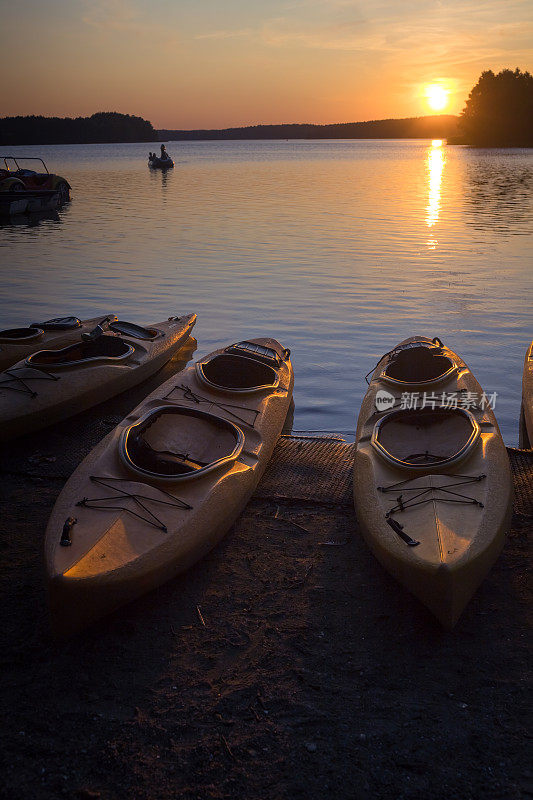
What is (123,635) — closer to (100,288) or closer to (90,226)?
(100,288)

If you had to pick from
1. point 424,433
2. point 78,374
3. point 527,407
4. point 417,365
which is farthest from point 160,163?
point 424,433

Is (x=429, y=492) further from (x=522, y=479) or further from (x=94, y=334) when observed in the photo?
(x=94, y=334)

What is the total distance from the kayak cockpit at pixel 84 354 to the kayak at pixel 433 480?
3.09m

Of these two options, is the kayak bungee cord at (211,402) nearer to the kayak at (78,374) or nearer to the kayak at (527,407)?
the kayak at (78,374)

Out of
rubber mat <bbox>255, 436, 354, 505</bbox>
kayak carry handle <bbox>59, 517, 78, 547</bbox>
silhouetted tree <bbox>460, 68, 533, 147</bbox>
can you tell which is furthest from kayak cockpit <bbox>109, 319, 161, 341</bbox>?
silhouetted tree <bbox>460, 68, 533, 147</bbox>

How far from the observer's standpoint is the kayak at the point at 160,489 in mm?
3783

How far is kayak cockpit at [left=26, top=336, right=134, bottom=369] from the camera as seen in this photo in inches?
277

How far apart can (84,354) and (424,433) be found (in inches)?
167

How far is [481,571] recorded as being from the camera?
3932mm

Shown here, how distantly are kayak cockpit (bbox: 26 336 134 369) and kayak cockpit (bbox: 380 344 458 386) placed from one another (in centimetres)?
319

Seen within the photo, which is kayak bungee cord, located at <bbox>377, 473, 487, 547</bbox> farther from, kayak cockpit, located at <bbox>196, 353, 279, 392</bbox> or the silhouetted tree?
the silhouetted tree

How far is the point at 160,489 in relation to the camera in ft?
15.2

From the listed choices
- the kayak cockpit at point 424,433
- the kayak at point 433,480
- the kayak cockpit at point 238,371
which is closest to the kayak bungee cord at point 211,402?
the kayak cockpit at point 238,371

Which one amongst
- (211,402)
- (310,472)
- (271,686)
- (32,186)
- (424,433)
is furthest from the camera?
(32,186)
